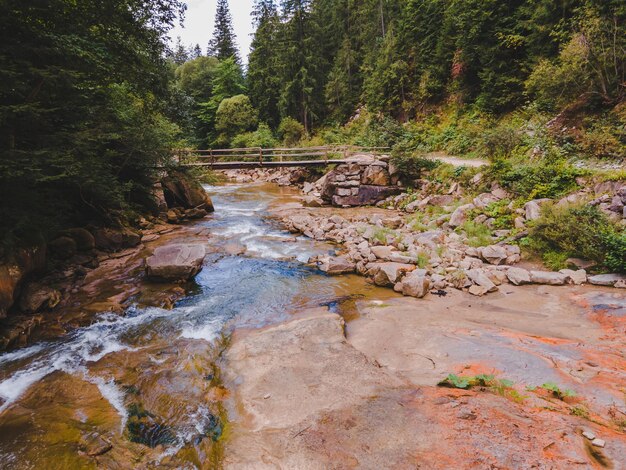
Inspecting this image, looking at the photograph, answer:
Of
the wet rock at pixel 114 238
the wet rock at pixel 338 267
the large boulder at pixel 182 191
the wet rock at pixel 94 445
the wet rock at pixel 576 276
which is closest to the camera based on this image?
the wet rock at pixel 94 445

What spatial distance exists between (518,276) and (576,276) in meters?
1.09

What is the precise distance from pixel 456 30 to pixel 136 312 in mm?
23227

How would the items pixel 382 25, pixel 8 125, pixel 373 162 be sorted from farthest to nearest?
pixel 382 25
pixel 373 162
pixel 8 125

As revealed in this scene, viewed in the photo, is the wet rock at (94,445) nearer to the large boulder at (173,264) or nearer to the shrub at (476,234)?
the large boulder at (173,264)

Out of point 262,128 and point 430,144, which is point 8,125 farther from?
point 262,128

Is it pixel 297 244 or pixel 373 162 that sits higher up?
pixel 373 162

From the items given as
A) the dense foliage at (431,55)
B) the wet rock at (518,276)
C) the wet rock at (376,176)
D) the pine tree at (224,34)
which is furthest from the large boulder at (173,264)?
the pine tree at (224,34)

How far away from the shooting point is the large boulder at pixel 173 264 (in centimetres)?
789

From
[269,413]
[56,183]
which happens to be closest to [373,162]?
[56,183]

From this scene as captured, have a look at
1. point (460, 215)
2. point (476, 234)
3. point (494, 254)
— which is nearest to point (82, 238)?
point (494, 254)

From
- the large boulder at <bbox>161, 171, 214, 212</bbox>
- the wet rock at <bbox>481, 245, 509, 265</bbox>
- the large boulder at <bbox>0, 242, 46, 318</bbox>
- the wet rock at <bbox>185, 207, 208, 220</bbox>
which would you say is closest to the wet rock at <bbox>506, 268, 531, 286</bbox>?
the wet rock at <bbox>481, 245, 509, 265</bbox>

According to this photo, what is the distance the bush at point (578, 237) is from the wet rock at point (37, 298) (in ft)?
35.8

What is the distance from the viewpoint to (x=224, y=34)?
4303cm

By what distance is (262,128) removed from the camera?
31.2m
